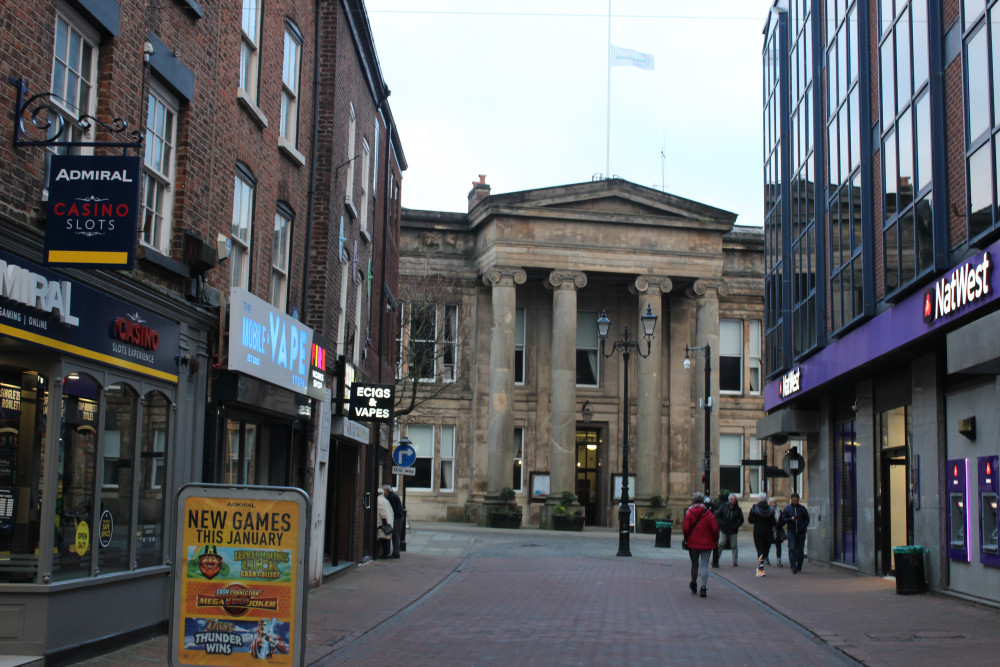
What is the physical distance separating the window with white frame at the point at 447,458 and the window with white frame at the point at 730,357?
12361 mm

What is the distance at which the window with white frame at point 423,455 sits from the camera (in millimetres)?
48875

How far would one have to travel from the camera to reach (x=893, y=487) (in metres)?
23.0

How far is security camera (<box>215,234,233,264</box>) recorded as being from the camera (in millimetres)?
13883

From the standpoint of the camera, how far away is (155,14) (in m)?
12.1

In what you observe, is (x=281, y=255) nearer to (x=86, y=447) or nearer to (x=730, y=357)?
(x=86, y=447)

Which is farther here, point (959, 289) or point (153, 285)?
point (959, 289)

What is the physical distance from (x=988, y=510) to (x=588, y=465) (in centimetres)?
3299

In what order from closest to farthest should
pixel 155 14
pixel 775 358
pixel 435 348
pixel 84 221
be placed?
1. pixel 84 221
2. pixel 155 14
3. pixel 775 358
4. pixel 435 348

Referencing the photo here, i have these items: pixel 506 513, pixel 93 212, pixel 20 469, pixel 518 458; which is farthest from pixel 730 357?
pixel 93 212

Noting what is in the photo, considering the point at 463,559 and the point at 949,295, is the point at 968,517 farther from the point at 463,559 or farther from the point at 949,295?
the point at 463,559

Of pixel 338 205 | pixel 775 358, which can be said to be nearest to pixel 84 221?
pixel 338 205

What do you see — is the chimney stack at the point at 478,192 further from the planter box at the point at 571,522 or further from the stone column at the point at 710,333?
the planter box at the point at 571,522

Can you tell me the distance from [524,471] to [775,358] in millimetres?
18654

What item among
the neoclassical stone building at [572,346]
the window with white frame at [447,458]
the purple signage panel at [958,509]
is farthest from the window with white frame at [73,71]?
the window with white frame at [447,458]
